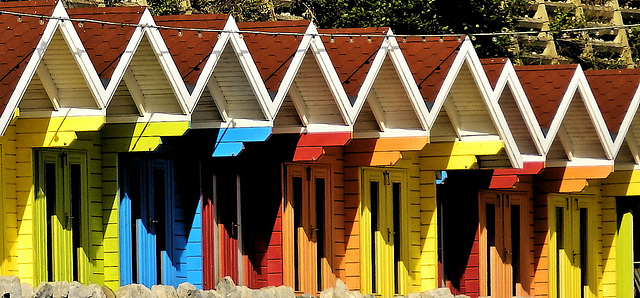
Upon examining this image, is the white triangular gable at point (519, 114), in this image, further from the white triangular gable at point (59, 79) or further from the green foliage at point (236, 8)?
the green foliage at point (236, 8)

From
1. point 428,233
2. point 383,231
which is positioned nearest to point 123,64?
point 383,231

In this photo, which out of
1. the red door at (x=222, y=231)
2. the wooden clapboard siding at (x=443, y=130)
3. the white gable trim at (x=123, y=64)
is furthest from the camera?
the wooden clapboard siding at (x=443, y=130)

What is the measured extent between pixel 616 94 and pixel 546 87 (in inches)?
61.2

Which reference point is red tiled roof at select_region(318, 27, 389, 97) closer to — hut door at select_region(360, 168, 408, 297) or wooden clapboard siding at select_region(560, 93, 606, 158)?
hut door at select_region(360, 168, 408, 297)

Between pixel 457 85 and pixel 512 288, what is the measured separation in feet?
16.9

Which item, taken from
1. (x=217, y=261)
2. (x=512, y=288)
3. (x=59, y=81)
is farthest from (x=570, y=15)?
(x=59, y=81)

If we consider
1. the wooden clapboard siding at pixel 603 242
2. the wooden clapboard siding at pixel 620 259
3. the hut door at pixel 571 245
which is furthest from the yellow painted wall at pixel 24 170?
the wooden clapboard siding at pixel 620 259

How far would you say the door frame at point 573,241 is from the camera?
28047mm

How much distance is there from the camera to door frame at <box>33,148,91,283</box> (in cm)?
1894

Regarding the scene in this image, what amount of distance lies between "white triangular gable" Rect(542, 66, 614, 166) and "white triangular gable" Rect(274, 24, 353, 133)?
15.4 ft

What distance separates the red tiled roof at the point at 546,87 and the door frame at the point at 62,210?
27.2 feet

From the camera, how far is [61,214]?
64.0 feet

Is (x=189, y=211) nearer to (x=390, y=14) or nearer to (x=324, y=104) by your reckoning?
(x=324, y=104)

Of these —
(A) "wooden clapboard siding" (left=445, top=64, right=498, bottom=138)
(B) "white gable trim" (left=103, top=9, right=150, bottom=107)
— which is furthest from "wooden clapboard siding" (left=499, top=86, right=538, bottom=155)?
(B) "white gable trim" (left=103, top=9, right=150, bottom=107)
